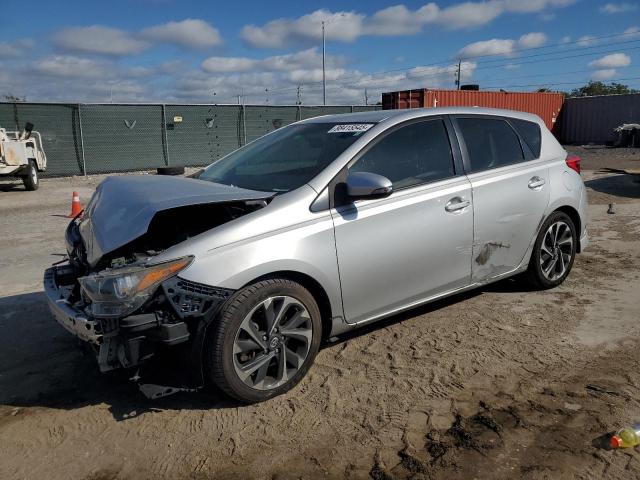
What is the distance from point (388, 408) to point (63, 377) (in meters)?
2.22

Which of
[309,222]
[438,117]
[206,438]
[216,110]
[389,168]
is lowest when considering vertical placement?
[206,438]

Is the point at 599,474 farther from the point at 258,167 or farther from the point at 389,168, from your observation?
the point at 258,167

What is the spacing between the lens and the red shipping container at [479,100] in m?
25.4

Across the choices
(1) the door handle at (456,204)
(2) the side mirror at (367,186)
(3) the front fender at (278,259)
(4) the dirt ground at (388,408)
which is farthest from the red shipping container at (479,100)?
(3) the front fender at (278,259)

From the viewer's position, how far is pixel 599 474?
253cm

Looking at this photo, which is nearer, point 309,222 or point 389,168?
point 309,222

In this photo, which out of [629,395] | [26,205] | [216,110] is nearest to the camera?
[629,395]

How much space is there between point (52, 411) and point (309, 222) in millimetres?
1931

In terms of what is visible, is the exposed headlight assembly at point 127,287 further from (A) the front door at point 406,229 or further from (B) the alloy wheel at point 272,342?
(A) the front door at point 406,229

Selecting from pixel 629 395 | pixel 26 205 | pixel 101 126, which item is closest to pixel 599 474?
pixel 629 395

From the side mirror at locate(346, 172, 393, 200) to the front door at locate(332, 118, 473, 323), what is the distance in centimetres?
14

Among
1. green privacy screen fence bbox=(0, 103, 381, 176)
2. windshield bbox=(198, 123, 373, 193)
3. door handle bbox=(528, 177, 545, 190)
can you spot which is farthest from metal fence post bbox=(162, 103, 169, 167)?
door handle bbox=(528, 177, 545, 190)

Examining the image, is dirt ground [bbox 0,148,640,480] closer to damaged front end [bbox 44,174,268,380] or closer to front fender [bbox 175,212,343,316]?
damaged front end [bbox 44,174,268,380]

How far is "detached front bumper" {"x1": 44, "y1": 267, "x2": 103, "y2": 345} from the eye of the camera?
294cm
